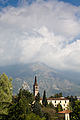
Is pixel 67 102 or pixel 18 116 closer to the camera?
pixel 18 116

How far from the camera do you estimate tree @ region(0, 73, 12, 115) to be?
42625mm

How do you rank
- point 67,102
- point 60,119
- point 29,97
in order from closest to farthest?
point 60,119
point 29,97
point 67,102

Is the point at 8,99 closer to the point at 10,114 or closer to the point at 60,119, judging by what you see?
the point at 10,114

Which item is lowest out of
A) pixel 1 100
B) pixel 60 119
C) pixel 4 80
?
pixel 60 119

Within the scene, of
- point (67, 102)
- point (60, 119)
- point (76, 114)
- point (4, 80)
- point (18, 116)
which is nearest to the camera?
point (18, 116)

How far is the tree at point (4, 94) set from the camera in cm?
4262

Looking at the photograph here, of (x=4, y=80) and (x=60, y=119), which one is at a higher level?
(x=4, y=80)

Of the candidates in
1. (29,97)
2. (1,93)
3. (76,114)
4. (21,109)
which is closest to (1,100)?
(1,93)

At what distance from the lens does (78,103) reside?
2082 inches

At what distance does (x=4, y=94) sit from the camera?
42875 millimetres

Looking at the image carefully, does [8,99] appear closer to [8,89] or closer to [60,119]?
[8,89]

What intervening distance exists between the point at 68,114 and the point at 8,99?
36.1m

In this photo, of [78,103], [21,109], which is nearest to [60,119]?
[78,103]

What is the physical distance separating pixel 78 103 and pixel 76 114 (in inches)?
153
